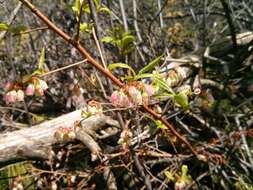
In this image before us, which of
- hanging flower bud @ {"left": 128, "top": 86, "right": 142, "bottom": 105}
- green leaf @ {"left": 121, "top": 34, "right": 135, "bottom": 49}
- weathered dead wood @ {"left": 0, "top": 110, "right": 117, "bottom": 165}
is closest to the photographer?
hanging flower bud @ {"left": 128, "top": 86, "right": 142, "bottom": 105}

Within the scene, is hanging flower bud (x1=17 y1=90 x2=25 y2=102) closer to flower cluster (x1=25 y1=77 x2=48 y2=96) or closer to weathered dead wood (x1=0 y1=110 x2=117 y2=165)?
flower cluster (x1=25 y1=77 x2=48 y2=96)

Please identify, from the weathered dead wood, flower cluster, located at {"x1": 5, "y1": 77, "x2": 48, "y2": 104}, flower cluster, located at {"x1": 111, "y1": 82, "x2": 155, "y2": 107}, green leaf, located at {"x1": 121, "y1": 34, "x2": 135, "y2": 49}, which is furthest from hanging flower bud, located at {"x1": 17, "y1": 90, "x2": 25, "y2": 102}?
the weathered dead wood

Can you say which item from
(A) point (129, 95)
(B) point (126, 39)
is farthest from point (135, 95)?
(B) point (126, 39)

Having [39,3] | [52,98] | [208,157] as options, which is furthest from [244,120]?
[39,3]

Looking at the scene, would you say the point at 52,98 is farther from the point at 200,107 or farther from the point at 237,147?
the point at 237,147

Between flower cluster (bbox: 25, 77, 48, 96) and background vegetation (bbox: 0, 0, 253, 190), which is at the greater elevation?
flower cluster (bbox: 25, 77, 48, 96)

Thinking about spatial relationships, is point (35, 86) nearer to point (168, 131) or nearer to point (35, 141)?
point (168, 131)
